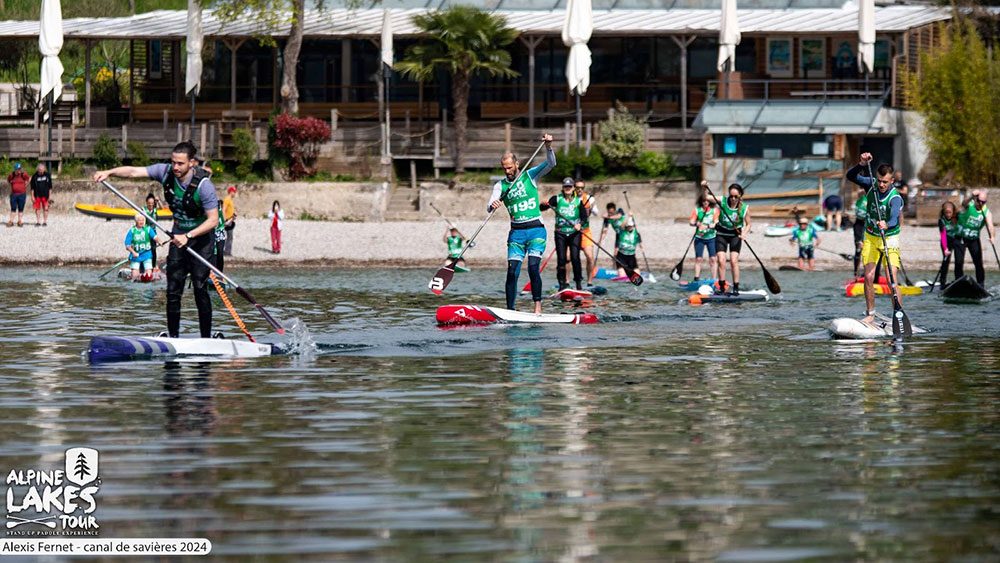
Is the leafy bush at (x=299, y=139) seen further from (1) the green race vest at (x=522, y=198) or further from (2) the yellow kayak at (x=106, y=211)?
(1) the green race vest at (x=522, y=198)

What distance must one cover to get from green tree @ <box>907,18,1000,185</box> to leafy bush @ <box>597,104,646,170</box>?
22.7 feet

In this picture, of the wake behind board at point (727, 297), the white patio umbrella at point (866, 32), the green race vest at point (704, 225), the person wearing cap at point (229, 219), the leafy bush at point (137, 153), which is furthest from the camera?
the leafy bush at point (137, 153)

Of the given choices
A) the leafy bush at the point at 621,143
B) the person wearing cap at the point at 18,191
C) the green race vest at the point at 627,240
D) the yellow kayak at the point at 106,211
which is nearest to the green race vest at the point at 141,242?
the green race vest at the point at 627,240

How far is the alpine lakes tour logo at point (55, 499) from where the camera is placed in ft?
27.8

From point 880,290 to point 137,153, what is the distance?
83.7ft

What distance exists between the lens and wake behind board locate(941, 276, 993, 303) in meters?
24.7

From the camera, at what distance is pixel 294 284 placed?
29.0 metres

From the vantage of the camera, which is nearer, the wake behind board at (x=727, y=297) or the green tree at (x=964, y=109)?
the wake behind board at (x=727, y=297)

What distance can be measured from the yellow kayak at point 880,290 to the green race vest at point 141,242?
11535 mm

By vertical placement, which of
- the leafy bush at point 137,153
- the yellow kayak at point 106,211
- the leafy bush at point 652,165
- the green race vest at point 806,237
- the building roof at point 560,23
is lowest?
the green race vest at point 806,237

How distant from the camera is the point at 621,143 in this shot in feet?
145

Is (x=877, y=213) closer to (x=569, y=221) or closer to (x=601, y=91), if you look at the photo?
(x=569, y=221)

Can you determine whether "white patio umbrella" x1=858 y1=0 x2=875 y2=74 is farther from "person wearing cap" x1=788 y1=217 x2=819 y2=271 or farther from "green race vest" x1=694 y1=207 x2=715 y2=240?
"green race vest" x1=694 y1=207 x2=715 y2=240

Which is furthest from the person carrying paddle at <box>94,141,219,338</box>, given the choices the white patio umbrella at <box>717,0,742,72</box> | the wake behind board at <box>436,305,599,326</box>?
the white patio umbrella at <box>717,0,742,72</box>
